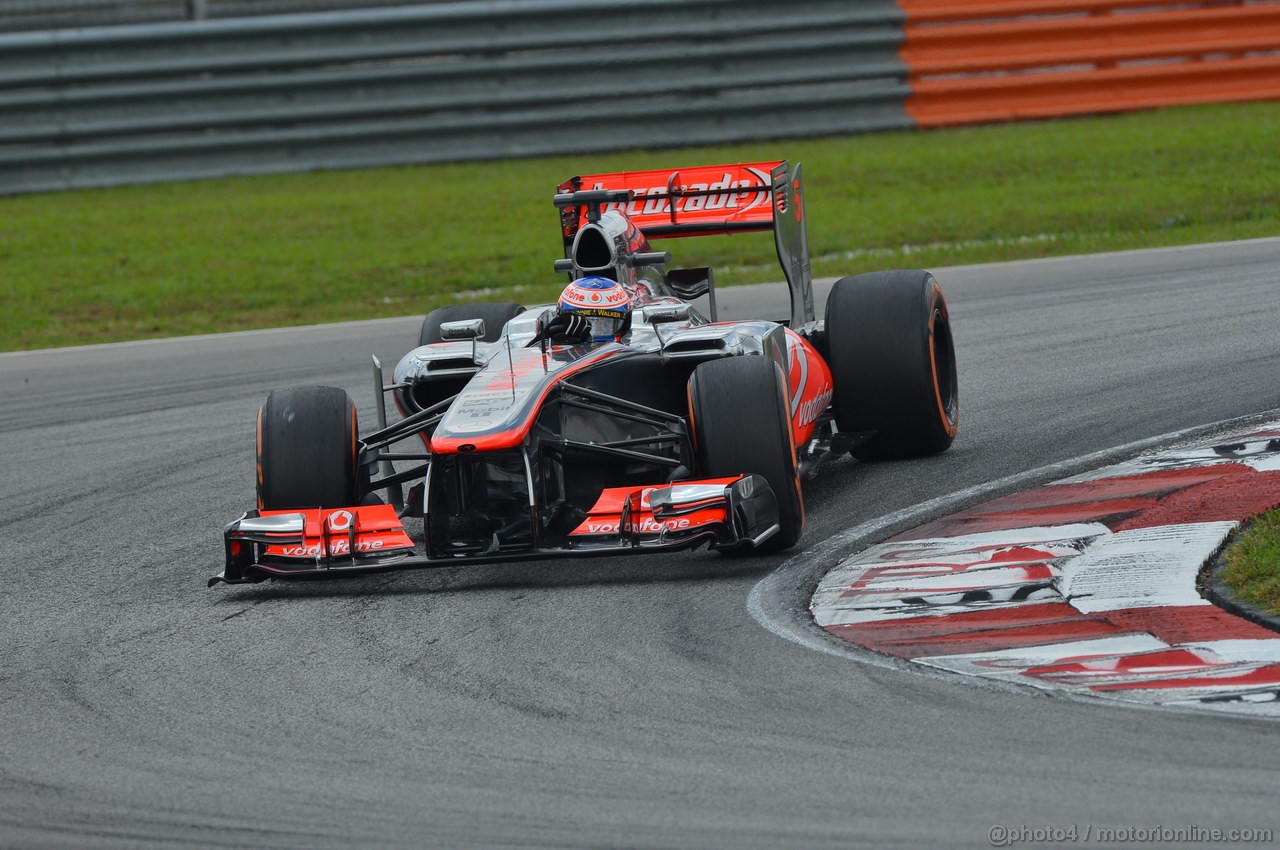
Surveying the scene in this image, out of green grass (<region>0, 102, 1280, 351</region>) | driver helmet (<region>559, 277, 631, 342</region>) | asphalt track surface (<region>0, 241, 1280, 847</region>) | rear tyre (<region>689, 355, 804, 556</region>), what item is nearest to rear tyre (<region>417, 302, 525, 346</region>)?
asphalt track surface (<region>0, 241, 1280, 847</region>)

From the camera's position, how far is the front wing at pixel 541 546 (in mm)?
6891

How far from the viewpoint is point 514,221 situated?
17.7 m

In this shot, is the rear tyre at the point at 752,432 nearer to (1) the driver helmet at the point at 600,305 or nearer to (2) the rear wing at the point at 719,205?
(1) the driver helmet at the point at 600,305

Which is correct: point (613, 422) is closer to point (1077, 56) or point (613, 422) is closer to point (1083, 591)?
point (1083, 591)

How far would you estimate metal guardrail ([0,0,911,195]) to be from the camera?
1891 cm

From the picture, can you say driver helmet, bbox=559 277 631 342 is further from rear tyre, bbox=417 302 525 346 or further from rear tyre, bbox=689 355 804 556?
rear tyre, bbox=417 302 525 346

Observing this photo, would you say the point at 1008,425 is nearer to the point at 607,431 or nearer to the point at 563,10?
the point at 607,431

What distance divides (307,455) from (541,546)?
1.21 meters

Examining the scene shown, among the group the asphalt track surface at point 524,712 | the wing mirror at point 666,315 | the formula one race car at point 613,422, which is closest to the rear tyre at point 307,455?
the formula one race car at point 613,422

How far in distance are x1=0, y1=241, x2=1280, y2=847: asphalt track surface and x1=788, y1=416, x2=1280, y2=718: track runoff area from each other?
0.23 m

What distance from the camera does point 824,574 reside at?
695 centimetres

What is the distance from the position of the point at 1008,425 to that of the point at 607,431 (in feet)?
9.31

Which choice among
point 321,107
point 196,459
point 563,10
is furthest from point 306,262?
point 196,459
